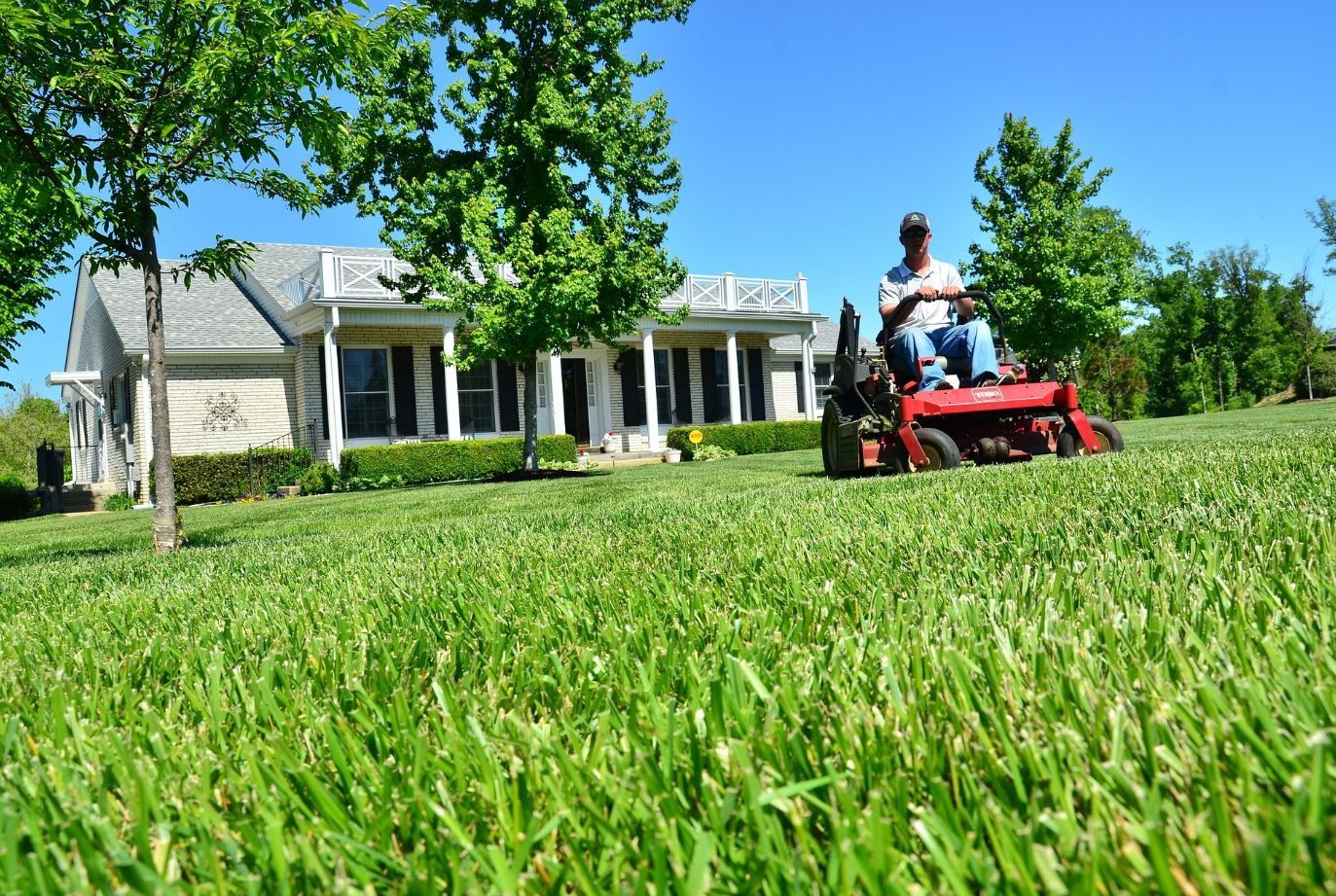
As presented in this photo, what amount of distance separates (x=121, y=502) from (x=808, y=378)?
19.5 metres

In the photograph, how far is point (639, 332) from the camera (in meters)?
24.2

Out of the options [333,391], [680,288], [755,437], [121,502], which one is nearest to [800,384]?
[680,288]

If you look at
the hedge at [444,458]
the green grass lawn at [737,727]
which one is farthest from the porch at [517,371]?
the green grass lawn at [737,727]

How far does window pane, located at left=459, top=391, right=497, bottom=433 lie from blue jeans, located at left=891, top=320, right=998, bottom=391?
17634mm

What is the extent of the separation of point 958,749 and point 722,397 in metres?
27.0

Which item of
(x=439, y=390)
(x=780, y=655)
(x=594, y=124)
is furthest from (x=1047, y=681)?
(x=439, y=390)

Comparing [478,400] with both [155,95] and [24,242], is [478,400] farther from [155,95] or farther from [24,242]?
[155,95]

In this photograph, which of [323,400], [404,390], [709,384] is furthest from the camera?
[709,384]

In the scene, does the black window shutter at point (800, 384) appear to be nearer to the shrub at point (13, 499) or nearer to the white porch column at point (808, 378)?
the white porch column at point (808, 378)

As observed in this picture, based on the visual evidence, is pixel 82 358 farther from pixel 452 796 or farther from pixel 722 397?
pixel 452 796

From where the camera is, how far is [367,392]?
22.1 m

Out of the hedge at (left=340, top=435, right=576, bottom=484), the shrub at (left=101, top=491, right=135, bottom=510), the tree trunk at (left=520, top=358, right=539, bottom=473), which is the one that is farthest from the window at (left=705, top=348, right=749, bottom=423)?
the shrub at (left=101, top=491, right=135, bottom=510)

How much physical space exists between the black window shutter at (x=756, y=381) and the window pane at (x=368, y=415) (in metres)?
11.6

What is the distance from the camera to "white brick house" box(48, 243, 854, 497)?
21.0m
